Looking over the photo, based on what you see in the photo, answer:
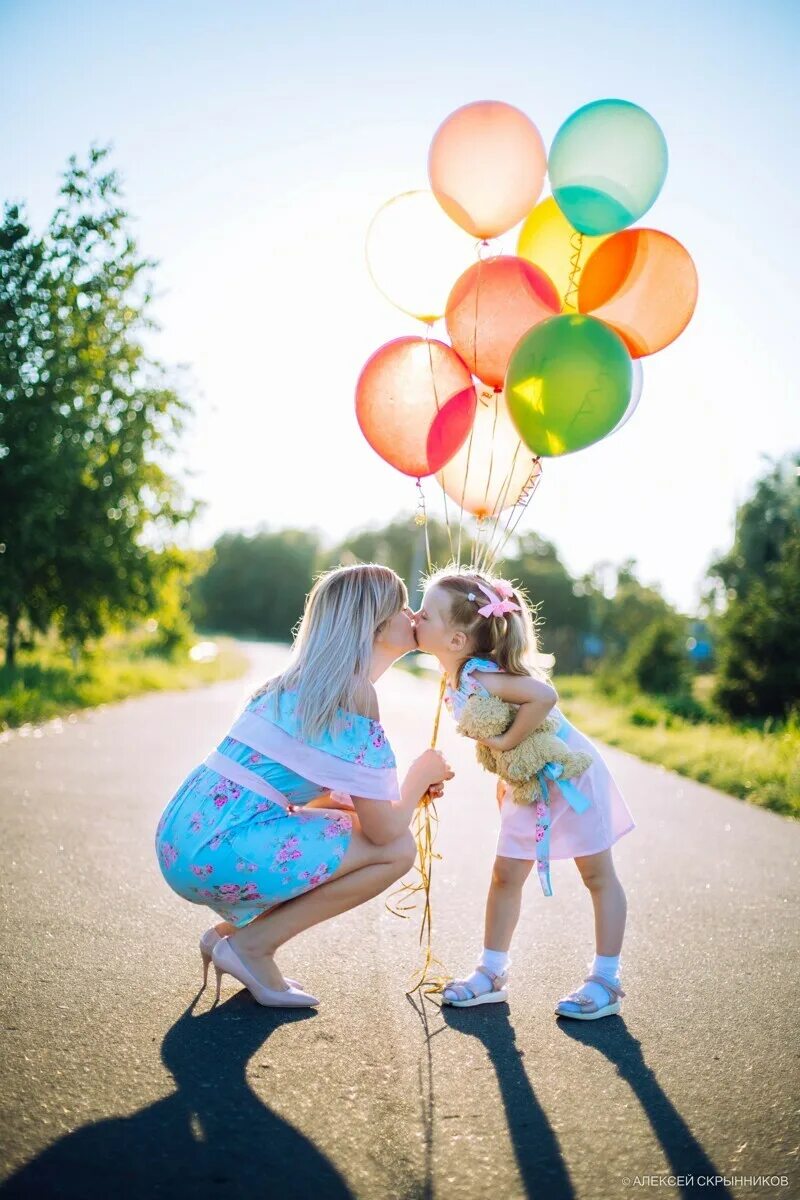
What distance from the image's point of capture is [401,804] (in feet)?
10.2

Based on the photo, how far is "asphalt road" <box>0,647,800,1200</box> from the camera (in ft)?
6.77

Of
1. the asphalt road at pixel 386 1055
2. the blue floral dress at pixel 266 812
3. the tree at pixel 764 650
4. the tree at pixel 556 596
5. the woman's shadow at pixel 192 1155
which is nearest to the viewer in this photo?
the woman's shadow at pixel 192 1155

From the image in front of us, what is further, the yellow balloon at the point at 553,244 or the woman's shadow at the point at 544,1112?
the yellow balloon at the point at 553,244

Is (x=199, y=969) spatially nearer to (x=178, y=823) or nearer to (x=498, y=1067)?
(x=178, y=823)

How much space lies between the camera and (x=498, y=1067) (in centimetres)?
266

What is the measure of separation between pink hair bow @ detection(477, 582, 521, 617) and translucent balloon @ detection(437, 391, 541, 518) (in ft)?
2.45

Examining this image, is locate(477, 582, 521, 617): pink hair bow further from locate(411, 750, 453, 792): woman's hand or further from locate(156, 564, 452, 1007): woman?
locate(411, 750, 453, 792): woman's hand

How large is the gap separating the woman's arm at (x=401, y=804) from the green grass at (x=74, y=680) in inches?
279

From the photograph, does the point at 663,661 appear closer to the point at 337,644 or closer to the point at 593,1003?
the point at 593,1003

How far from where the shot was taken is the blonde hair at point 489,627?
3.20 metres

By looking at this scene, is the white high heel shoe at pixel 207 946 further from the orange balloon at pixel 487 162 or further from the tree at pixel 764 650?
the tree at pixel 764 650

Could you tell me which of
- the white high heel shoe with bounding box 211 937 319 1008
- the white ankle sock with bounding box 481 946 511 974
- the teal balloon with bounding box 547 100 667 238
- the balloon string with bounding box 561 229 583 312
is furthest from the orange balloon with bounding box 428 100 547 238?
the white high heel shoe with bounding box 211 937 319 1008

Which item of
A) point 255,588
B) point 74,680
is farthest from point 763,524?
point 255,588

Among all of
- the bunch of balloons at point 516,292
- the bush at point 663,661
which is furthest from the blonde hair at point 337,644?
the bush at point 663,661
